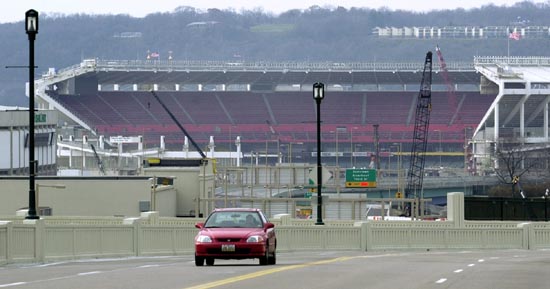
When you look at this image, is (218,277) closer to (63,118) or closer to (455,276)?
(455,276)

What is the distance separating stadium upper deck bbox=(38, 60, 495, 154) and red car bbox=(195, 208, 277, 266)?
14586 centimetres

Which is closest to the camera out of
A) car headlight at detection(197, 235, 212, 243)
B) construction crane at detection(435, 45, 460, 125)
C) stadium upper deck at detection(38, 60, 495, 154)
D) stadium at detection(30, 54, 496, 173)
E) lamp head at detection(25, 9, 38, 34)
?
car headlight at detection(197, 235, 212, 243)

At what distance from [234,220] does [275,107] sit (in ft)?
525

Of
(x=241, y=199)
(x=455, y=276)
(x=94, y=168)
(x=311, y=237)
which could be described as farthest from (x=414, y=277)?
(x=94, y=168)

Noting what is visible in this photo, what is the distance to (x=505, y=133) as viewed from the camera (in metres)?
164

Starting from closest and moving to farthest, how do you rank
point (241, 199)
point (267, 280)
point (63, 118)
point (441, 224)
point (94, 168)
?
point (267, 280), point (441, 224), point (241, 199), point (94, 168), point (63, 118)

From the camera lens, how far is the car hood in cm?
3019

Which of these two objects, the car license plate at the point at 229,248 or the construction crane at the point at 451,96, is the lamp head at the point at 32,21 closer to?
the car license plate at the point at 229,248

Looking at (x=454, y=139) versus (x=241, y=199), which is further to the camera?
(x=454, y=139)

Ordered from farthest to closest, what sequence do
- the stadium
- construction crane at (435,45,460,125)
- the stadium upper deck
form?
construction crane at (435,45,460,125)
the stadium upper deck
the stadium

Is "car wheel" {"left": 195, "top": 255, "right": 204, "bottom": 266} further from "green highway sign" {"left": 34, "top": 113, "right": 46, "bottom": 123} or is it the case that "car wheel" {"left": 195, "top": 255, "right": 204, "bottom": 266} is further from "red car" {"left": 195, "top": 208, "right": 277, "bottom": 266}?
"green highway sign" {"left": 34, "top": 113, "right": 46, "bottom": 123}

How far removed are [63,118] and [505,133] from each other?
50615mm

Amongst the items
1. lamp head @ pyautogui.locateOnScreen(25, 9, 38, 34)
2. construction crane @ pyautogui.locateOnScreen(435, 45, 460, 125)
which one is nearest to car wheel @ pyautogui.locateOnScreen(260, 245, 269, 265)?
lamp head @ pyautogui.locateOnScreen(25, 9, 38, 34)

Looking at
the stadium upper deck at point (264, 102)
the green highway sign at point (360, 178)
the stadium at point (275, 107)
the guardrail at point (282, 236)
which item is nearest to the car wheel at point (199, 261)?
the guardrail at point (282, 236)
